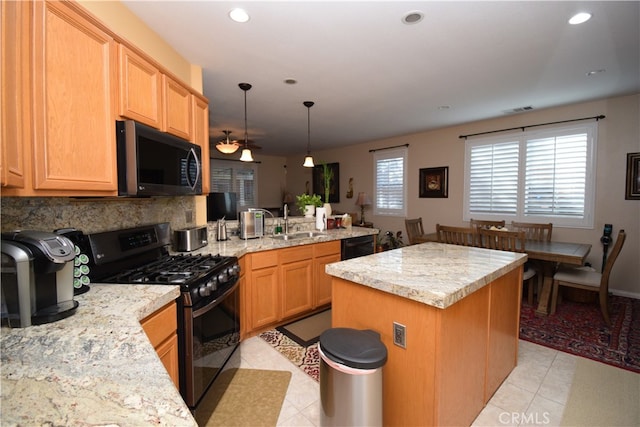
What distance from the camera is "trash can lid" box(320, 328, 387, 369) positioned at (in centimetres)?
125

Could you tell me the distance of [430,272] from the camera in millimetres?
1603

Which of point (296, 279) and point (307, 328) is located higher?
point (296, 279)

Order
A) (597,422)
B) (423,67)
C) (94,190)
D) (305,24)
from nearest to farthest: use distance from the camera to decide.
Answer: (94,190)
(597,422)
(305,24)
(423,67)

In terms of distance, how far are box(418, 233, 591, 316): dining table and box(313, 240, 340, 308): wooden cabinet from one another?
2.12 metres

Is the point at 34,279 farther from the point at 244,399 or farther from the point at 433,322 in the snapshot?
the point at 433,322

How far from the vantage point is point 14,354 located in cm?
88

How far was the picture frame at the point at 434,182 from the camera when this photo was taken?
5.28m

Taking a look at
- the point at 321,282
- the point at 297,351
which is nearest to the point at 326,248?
the point at 321,282

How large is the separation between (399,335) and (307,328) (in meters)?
1.69

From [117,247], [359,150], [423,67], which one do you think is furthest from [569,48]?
[359,150]

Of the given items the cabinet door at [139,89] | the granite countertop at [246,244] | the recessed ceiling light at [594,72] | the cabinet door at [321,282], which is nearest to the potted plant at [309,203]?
the granite countertop at [246,244]

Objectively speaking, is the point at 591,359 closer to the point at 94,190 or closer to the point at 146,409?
the point at 146,409

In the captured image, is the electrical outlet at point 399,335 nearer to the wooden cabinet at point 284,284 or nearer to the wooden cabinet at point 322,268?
the wooden cabinet at point 284,284

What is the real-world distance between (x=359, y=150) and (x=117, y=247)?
5.78 m
